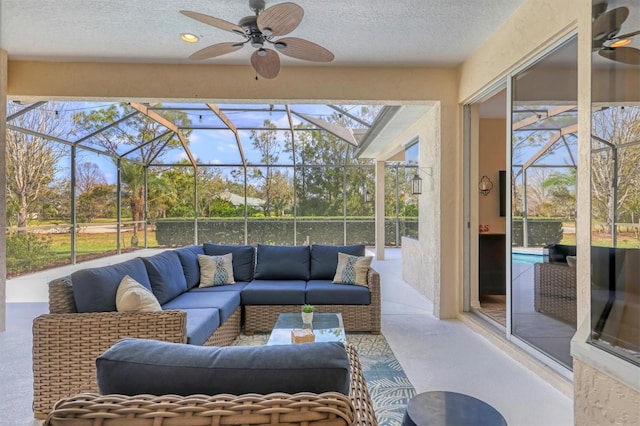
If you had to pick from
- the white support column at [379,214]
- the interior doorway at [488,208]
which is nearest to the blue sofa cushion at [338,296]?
the interior doorway at [488,208]

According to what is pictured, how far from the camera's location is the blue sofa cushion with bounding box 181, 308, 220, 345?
8.24 feet

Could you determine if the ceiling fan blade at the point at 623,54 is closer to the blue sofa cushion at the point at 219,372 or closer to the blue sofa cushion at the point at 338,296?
the blue sofa cushion at the point at 219,372

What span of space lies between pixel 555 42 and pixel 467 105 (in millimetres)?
1604

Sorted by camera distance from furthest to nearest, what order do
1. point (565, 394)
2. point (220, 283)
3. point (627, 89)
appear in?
point (220, 283)
point (565, 394)
point (627, 89)

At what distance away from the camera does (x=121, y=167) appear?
8516mm

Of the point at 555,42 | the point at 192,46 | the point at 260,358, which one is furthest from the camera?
the point at 192,46

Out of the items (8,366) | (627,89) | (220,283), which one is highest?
(627,89)

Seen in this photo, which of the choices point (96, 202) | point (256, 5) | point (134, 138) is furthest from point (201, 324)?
point (134, 138)

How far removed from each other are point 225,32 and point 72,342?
10.1 ft

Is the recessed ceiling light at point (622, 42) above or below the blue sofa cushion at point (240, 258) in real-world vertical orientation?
above

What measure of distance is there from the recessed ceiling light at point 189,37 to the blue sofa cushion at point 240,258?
244 centimetres

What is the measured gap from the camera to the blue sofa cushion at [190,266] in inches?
153

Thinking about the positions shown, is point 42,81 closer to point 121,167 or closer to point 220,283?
point 220,283

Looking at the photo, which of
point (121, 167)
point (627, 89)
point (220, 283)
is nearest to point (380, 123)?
point (220, 283)
